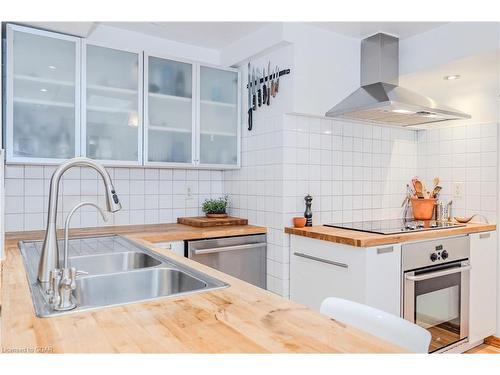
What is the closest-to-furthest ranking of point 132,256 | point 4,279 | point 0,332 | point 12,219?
point 0,332
point 4,279
point 132,256
point 12,219

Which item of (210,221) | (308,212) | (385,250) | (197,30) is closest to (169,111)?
(197,30)

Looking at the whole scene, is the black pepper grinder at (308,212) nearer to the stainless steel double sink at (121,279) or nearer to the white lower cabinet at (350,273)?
the white lower cabinet at (350,273)

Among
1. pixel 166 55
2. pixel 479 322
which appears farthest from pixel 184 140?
pixel 479 322

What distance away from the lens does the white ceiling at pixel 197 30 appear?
2.65m

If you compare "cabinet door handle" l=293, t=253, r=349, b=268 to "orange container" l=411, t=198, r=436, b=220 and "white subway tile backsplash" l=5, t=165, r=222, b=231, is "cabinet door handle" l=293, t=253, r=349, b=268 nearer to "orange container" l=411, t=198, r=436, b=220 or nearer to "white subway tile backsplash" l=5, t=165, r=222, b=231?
"white subway tile backsplash" l=5, t=165, r=222, b=231

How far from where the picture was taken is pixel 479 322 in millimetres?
2709

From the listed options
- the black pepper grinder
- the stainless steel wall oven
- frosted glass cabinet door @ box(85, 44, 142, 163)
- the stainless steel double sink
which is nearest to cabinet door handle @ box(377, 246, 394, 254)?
the stainless steel wall oven

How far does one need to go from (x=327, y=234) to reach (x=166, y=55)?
5.26 ft

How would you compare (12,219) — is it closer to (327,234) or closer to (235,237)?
(235,237)

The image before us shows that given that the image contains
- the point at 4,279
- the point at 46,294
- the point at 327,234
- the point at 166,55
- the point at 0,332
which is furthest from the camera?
the point at 166,55

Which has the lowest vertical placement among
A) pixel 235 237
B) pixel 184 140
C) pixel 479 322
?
pixel 479 322

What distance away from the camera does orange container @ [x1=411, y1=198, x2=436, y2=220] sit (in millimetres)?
3117

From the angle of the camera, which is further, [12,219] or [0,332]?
[12,219]

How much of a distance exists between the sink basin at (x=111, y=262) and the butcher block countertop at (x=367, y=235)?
3.54 feet
